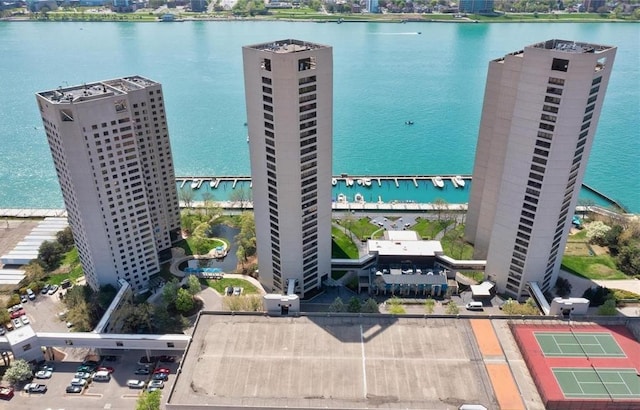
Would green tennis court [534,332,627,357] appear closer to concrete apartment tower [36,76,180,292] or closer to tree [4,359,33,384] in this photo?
concrete apartment tower [36,76,180,292]

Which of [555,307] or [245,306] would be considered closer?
[555,307]

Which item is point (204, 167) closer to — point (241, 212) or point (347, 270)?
point (241, 212)

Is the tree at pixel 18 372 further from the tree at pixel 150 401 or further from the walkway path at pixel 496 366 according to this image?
the walkway path at pixel 496 366

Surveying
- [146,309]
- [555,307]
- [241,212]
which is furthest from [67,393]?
[555,307]

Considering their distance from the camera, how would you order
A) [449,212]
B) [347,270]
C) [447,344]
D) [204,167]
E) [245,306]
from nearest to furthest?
1. [447,344]
2. [245,306]
3. [347,270]
4. [449,212]
5. [204,167]

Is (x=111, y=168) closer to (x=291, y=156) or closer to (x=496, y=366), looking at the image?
(x=291, y=156)

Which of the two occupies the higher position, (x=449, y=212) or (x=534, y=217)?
(x=534, y=217)

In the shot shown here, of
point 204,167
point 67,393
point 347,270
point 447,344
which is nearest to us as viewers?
point 447,344

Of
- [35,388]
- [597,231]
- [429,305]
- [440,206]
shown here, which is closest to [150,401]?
[35,388]
